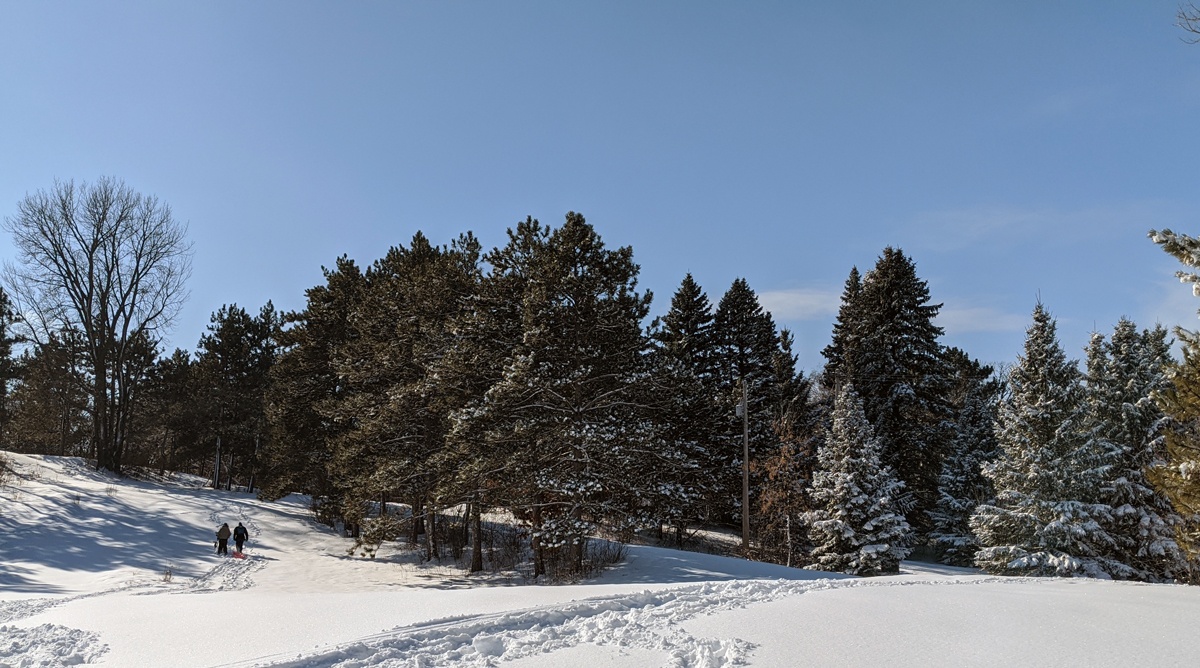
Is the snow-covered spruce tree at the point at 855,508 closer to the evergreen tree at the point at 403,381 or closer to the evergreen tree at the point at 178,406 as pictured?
the evergreen tree at the point at 403,381

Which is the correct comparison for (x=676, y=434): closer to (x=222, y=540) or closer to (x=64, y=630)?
(x=64, y=630)

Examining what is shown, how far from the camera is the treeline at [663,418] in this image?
62.8ft

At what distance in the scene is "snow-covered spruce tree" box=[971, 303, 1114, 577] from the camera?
78.1 ft

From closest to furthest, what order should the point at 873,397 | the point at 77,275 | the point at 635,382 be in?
the point at 635,382
the point at 873,397
the point at 77,275

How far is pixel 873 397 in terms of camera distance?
35.8 metres

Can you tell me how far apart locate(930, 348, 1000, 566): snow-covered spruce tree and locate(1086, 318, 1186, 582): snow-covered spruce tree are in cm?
750

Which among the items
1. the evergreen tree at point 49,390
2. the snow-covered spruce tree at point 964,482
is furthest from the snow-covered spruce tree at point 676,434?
the evergreen tree at point 49,390

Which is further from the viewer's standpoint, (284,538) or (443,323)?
(284,538)

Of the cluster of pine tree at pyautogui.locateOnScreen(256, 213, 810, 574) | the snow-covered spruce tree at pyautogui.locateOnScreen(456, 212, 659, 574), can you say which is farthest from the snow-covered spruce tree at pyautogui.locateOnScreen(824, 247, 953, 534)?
the snow-covered spruce tree at pyautogui.locateOnScreen(456, 212, 659, 574)

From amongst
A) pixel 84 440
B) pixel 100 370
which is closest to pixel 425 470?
pixel 100 370

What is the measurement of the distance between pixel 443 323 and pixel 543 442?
6.50 m

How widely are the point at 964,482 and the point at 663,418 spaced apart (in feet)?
72.2

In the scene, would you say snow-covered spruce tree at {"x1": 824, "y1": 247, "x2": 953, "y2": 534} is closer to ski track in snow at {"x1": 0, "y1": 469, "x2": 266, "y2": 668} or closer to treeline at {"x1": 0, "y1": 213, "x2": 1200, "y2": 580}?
treeline at {"x1": 0, "y1": 213, "x2": 1200, "y2": 580}

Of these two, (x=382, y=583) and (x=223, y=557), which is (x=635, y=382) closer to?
(x=382, y=583)
